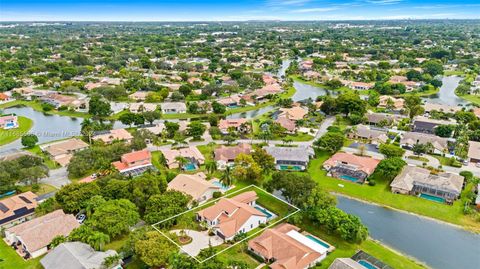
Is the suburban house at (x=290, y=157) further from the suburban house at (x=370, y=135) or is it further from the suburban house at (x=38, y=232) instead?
the suburban house at (x=38, y=232)

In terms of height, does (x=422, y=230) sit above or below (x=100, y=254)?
below

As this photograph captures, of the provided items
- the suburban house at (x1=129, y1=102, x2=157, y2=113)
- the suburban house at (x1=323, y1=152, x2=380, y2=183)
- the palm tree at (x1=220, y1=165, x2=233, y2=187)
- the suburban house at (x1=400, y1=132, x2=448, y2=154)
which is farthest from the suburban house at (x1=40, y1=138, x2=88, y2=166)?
the suburban house at (x1=400, y1=132, x2=448, y2=154)

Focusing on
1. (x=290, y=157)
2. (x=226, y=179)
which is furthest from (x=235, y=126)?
(x=226, y=179)

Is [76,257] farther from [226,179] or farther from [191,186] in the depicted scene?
[226,179]

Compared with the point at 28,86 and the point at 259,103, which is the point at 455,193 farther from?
the point at 28,86

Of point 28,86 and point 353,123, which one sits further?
point 28,86

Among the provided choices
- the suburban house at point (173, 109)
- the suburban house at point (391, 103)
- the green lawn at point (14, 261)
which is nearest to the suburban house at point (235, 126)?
the suburban house at point (173, 109)

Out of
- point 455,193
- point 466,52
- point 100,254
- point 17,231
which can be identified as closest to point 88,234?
point 100,254
